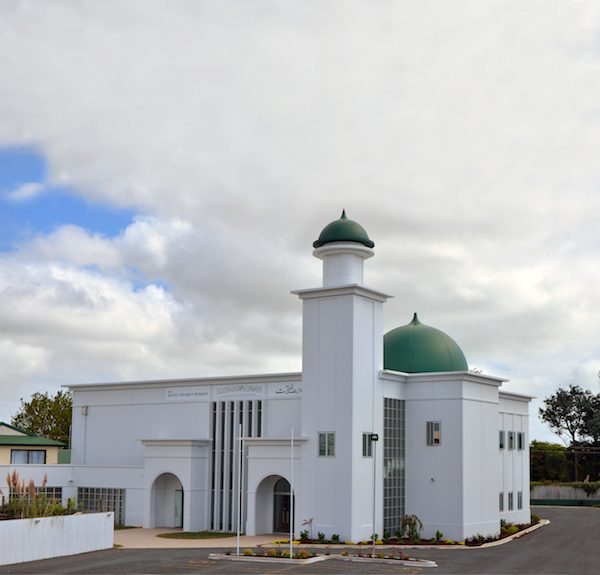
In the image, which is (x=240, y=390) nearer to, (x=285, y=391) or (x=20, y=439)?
(x=285, y=391)

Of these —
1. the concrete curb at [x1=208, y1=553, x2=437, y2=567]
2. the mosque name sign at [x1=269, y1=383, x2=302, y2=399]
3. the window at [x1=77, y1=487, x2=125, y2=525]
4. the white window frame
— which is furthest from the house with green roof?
the concrete curb at [x1=208, y1=553, x2=437, y2=567]

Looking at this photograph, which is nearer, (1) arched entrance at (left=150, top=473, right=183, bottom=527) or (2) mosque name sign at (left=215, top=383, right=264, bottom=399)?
(2) mosque name sign at (left=215, top=383, right=264, bottom=399)

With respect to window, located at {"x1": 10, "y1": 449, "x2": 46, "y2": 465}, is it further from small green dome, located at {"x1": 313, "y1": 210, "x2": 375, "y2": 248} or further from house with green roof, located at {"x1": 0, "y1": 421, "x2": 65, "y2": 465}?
small green dome, located at {"x1": 313, "y1": 210, "x2": 375, "y2": 248}

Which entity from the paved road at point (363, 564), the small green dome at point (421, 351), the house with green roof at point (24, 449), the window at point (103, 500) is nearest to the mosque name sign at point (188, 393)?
the window at point (103, 500)

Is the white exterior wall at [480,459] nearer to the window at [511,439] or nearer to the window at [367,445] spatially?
the window at [367,445]

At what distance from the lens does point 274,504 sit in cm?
4131

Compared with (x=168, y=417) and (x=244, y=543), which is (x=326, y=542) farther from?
(x=168, y=417)

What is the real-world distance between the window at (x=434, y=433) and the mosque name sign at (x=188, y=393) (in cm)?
1141

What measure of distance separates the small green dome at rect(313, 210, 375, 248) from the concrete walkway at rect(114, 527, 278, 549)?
1314 centimetres

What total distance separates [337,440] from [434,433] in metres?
4.78

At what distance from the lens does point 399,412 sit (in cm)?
4112

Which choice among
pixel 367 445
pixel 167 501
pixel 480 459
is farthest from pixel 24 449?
pixel 480 459

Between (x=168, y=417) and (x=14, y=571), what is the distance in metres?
18.8

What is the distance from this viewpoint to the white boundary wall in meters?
29.8
